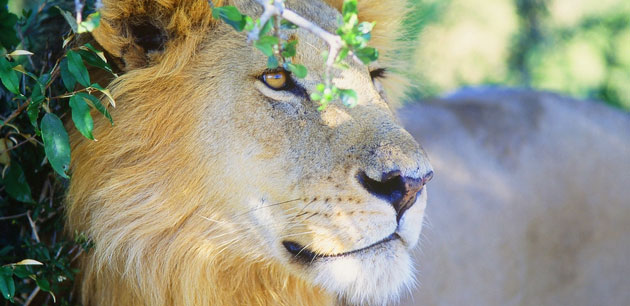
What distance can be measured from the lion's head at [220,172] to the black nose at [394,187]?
32 mm

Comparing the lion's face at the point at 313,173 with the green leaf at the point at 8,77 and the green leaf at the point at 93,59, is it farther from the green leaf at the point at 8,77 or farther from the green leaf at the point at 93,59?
the green leaf at the point at 8,77

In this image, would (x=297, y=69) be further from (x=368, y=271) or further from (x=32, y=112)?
(x=32, y=112)

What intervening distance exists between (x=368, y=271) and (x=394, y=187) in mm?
279

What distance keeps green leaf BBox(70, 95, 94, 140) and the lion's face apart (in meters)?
0.39

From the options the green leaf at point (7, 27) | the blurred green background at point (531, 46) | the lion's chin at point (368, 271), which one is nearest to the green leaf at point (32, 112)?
the green leaf at point (7, 27)

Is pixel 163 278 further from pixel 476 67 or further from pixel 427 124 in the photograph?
pixel 476 67

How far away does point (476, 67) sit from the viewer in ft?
27.4

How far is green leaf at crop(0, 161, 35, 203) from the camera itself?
2561mm

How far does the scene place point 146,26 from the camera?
254cm

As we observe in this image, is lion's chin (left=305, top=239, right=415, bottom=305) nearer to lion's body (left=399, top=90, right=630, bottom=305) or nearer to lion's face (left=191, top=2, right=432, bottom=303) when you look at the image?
lion's face (left=191, top=2, right=432, bottom=303)

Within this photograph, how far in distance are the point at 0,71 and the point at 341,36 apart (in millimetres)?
1056

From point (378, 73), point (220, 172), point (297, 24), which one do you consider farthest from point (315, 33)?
point (378, 73)

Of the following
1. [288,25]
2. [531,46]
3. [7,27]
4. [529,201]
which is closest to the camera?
[288,25]

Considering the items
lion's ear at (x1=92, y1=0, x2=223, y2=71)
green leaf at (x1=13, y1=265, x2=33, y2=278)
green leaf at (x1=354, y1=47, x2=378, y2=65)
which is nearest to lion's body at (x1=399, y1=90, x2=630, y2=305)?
lion's ear at (x1=92, y1=0, x2=223, y2=71)
